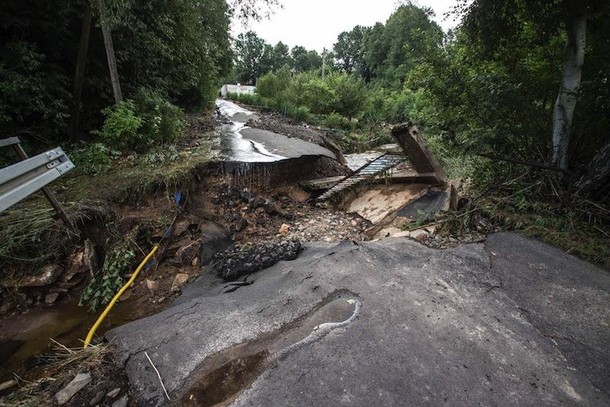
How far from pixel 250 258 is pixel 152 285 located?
125cm

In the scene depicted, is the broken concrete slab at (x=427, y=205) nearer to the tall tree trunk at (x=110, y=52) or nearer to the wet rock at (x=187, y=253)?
the wet rock at (x=187, y=253)

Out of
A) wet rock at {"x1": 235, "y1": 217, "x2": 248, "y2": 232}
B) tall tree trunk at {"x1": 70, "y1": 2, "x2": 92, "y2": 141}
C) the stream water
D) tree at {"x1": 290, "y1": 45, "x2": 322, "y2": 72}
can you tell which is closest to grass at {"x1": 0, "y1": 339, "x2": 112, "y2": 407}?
the stream water

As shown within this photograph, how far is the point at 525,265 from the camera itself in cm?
287

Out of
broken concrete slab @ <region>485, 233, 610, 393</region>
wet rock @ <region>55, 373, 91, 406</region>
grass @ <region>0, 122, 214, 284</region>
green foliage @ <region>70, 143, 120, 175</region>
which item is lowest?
broken concrete slab @ <region>485, 233, 610, 393</region>

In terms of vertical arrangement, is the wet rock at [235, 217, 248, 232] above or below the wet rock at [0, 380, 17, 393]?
above

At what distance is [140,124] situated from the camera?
5840 millimetres

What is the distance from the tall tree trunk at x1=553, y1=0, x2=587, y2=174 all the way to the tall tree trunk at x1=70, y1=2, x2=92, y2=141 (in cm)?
755

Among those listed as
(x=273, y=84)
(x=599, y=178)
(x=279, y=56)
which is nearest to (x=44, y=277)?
(x=599, y=178)

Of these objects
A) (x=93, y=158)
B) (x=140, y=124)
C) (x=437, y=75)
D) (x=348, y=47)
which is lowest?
(x=93, y=158)

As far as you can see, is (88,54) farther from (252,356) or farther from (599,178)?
(599,178)

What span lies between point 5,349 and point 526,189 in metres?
6.22

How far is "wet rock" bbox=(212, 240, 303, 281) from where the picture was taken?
344 cm

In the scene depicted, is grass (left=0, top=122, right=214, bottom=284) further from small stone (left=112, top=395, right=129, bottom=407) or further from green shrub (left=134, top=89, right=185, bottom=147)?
small stone (left=112, top=395, right=129, bottom=407)

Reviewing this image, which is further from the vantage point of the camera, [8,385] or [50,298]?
[50,298]
